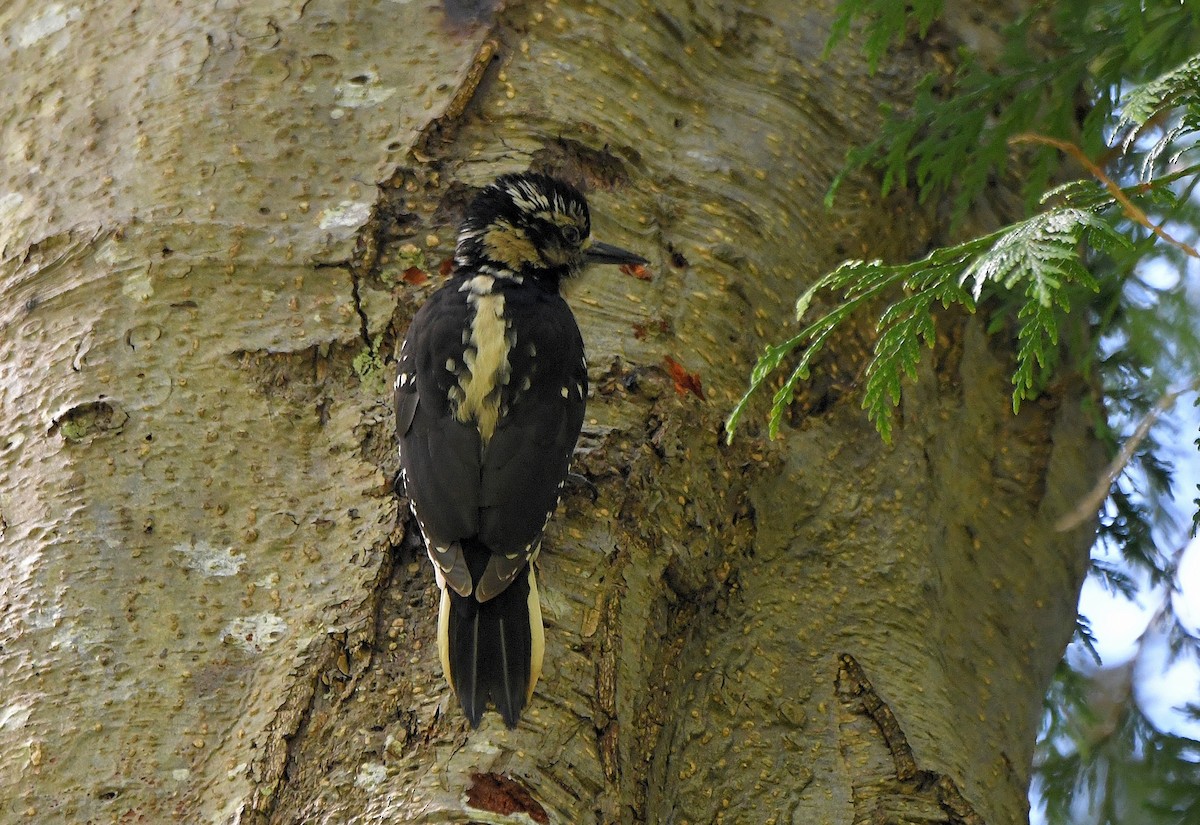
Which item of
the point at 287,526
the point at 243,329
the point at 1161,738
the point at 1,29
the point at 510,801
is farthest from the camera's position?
the point at 1161,738

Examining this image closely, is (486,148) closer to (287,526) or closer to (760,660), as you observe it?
(287,526)

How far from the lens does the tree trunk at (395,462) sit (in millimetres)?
2756

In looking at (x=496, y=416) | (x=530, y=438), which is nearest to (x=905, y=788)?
(x=530, y=438)

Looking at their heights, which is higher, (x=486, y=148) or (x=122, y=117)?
(x=122, y=117)

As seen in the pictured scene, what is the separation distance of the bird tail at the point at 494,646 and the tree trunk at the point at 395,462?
48 mm

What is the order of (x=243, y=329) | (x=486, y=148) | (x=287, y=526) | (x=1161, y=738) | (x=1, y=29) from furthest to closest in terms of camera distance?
1. (x=1161, y=738)
2. (x=1, y=29)
3. (x=486, y=148)
4. (x=243, y=329)
5. (x=287, y=526)

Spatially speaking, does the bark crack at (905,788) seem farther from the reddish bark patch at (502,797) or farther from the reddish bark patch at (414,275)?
the reddish bark patch at (414,275)

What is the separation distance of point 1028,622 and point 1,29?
11.6ft

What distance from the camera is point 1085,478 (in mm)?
4191

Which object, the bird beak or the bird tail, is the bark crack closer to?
the bird tail

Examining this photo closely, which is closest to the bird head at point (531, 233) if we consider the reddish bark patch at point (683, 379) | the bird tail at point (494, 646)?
the reddish bark patch at point (683, 379)

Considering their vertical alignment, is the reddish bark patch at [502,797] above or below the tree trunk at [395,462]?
below

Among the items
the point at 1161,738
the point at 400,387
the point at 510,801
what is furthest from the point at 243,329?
the point at 1161,738

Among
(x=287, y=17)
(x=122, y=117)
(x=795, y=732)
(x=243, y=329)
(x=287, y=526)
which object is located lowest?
(x=795, y=732)
